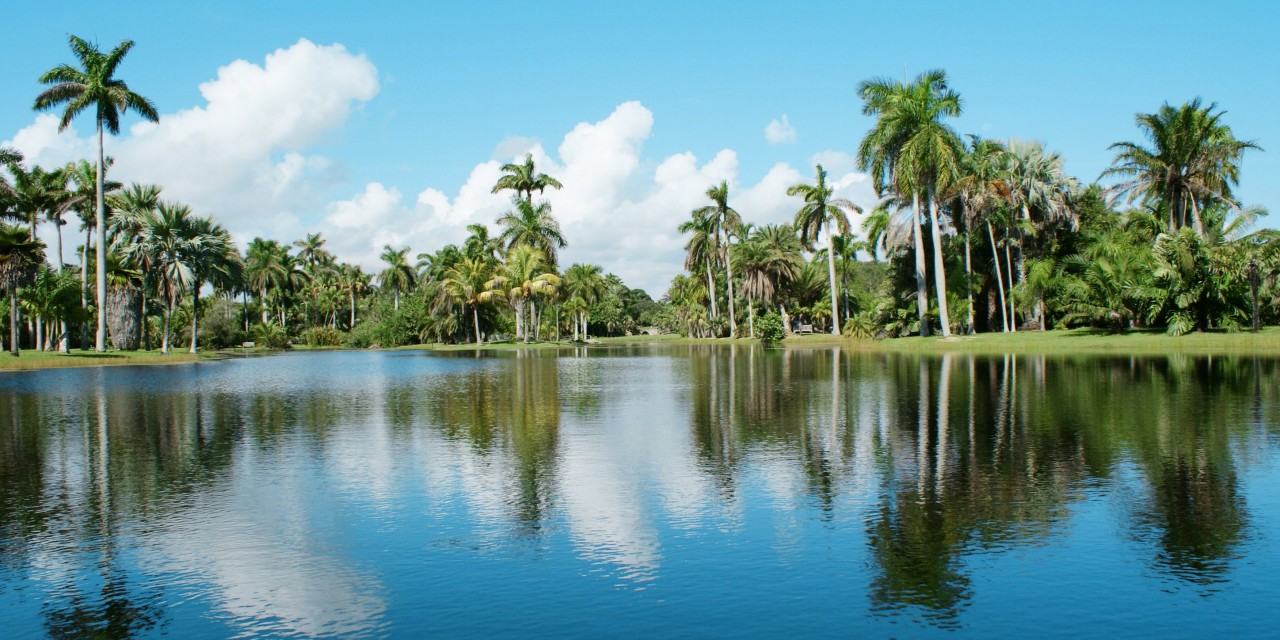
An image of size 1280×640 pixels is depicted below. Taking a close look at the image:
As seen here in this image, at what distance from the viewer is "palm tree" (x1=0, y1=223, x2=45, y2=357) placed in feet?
169

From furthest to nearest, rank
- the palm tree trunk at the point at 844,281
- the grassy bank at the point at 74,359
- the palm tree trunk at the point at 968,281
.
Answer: the palm tree trunk at the point at 844,281 < the palm tree trunk at the point at 968,281 < the grassy bank at the point at 74,359

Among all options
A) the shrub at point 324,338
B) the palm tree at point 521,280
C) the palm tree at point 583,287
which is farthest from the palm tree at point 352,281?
the palm tree at point 521,280

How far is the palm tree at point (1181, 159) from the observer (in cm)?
5785

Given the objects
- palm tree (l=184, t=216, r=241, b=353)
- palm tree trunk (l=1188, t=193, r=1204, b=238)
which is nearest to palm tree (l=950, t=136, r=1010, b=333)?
palm tree trunk (l=1188, t=193, r=1204, b=238)

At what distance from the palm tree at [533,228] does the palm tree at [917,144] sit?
37.1m

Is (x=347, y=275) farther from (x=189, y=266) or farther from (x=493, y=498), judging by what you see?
(x=493, y=498)

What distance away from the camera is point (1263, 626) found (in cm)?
757

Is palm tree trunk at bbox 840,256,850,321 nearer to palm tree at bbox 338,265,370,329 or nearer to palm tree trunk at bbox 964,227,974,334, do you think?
palm tree trunk at bbox 964,227,974,334

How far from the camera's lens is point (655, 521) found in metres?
11.3

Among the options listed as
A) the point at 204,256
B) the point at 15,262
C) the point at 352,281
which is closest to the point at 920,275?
the point at 204,256

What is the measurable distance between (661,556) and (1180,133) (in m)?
61.5

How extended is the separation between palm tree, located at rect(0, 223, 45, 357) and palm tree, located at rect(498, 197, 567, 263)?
43027mm

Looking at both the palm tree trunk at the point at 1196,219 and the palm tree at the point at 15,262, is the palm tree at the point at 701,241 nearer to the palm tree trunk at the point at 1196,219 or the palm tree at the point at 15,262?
the palm tree trunk at the point at 1196,219

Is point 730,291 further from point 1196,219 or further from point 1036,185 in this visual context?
point 1196,219
